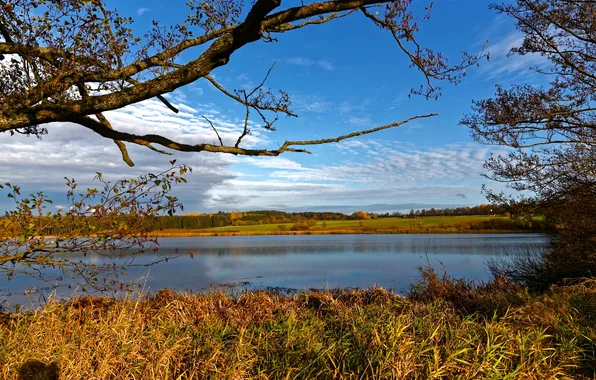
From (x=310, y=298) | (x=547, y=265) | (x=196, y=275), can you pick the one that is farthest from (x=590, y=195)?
(x=196, y=275)

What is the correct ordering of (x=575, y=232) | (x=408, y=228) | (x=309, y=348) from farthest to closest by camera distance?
(x=408, y=228), (x=575, y=232), (x=309, y=348)

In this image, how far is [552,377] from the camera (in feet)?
10.8

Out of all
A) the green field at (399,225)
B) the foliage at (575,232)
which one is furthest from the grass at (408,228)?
the foliage at (575,232)

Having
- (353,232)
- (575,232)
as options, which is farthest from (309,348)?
(353,232)

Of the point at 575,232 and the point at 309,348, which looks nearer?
the point at 309,348

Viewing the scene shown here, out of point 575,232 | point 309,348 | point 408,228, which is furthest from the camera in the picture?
point 408,228

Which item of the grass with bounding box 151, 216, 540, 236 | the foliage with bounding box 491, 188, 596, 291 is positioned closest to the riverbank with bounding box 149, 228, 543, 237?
the grass with bounding box 151, 216, 540, 236

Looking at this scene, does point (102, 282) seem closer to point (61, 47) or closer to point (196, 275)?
point (61, 47)

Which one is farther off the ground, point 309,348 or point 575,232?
point 575,232

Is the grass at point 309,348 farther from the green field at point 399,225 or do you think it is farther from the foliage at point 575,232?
the green field at point 399,225

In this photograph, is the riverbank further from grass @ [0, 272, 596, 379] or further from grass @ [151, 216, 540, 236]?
grass @ [0, 272, 596, 379]

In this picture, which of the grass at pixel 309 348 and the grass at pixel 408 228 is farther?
the grass at pixel 408 228

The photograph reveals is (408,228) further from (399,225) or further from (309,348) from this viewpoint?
(309,348)

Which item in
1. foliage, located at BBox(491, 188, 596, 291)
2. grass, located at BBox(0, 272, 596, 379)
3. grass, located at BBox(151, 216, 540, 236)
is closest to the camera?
grass, located at BBox(0, 272, 596, 379)
